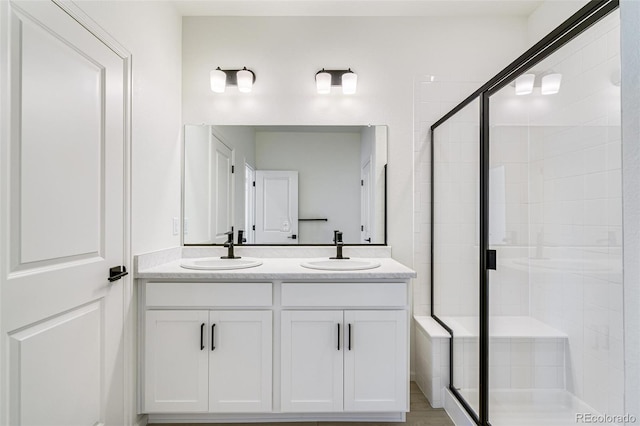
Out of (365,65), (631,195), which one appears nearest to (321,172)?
(365,65)

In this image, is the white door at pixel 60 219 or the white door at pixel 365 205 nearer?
the white door at pixel 60 219

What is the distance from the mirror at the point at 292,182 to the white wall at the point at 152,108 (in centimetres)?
24

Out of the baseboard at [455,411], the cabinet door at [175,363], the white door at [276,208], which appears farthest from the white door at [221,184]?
the baseboard at [455,411]

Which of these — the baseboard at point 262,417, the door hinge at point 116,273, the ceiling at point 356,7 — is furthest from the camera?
the ceiling at point 356,7

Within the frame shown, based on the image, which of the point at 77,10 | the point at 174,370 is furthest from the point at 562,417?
the point at 77,10

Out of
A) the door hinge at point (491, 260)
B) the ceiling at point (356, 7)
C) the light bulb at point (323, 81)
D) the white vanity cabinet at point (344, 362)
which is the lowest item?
the white vanity cabinet at point (344, 362)

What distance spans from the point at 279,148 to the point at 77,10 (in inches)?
50.9

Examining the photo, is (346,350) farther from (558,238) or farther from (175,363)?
(558,238)

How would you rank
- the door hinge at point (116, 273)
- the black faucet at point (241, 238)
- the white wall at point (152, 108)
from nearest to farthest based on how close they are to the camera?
the door hinge at point (116, 273) → the white wall at point (152, 108) → the black faucet at point (241, 238)

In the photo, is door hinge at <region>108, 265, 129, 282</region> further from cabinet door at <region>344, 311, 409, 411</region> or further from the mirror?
cabinet door at <region>344, 311, 409, 411</region>

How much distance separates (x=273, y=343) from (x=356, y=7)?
2.19 metres

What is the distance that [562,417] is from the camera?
1562 mm

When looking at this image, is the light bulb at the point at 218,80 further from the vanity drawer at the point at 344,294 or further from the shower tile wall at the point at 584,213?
the shower tile wall at the point at 584,213

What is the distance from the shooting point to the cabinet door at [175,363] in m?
1.72
